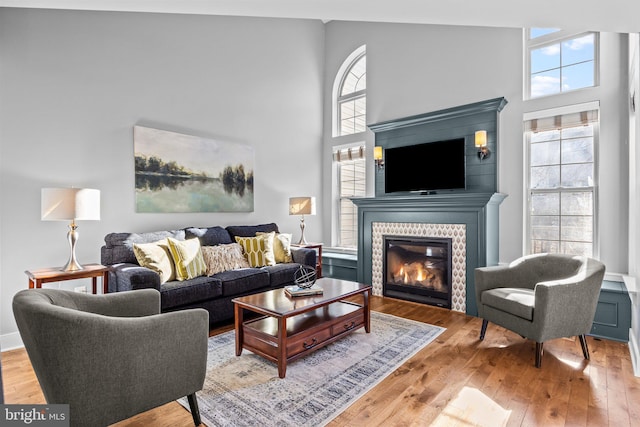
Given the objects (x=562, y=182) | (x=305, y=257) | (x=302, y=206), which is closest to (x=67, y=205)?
(x=305, y=257)

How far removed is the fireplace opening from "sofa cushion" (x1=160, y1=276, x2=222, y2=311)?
7.37 ft

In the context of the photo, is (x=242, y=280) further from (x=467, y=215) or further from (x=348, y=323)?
(x=467, y=215)

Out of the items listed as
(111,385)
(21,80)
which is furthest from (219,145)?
(111,385)

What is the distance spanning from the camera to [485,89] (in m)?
4.09

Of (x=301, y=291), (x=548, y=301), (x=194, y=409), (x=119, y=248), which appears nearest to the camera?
(x=194, y=409)

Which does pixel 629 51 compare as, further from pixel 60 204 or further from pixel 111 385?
pixel 60 204

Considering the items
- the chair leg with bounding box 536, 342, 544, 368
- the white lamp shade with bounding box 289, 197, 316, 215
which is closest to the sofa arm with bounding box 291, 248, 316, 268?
the white lamp shade with bounding box 289, 197, 316, 215

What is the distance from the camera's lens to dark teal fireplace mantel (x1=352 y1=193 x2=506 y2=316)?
3.68m

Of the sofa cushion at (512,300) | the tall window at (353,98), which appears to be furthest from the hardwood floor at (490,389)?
the tall window at (353,98)

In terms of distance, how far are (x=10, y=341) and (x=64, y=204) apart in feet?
4.35

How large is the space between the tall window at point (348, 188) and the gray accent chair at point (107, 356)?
3923mm

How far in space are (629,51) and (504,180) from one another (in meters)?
1.53

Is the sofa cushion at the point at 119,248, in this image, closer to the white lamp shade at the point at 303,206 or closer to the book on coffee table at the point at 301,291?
the book on coffee table at the point at 301,291

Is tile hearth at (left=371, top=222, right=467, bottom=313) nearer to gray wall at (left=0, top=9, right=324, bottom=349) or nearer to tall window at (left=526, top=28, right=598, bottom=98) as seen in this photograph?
gray wall at (left=0, top=9, right=324, bottom=349)
